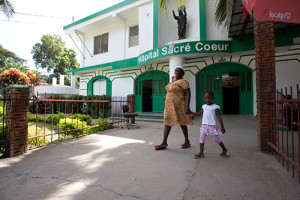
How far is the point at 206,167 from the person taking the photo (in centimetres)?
229

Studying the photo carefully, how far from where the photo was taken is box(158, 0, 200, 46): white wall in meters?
8.67

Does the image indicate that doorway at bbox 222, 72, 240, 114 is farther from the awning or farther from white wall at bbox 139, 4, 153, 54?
the awning

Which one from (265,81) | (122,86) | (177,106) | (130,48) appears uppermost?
(130,48)

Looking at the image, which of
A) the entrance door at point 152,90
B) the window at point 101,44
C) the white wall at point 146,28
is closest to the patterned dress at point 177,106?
the entrance door at point 152,90

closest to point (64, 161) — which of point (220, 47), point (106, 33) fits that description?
point (220, 47)

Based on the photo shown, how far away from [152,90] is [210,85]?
3.66 metres

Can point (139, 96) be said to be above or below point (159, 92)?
below

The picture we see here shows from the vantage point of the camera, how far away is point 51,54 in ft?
86.5

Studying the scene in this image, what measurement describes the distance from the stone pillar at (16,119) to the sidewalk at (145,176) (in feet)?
0.72

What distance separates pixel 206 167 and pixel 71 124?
3907 millimetres

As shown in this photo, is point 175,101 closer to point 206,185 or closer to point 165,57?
point 206,185

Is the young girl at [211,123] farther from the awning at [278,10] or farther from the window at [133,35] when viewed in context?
the window at [133,35]

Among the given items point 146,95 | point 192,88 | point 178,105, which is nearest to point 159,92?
point 146,95

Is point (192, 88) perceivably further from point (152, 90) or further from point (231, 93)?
point (231, 93)
